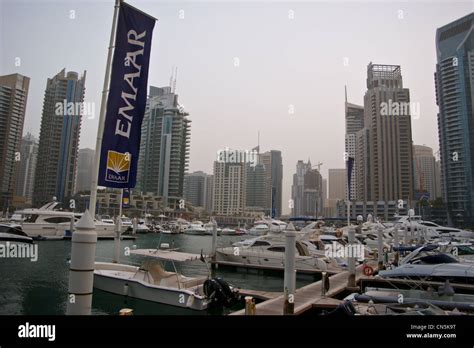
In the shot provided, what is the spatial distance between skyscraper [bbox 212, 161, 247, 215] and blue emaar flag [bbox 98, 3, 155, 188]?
108998 mm

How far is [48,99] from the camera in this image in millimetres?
41031

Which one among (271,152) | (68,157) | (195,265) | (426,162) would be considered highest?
(271,152)

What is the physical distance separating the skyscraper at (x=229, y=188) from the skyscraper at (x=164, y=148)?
14.3m

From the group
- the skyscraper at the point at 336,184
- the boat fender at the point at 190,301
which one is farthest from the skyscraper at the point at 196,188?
the boat fender at the point at 190,301

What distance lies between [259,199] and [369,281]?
11869cm

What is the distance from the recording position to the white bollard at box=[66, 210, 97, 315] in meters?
3.80

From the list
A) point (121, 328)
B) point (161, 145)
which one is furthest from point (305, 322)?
point (161, 145)

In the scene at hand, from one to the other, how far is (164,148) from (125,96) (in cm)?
10049

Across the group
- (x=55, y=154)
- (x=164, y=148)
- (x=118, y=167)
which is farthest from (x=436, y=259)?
(x=164, y=148)

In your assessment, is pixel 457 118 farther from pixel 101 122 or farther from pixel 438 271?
pixel 101 122

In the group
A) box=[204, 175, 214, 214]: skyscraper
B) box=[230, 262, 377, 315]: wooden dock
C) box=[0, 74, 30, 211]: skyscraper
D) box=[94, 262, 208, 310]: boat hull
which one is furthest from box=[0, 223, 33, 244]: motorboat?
box=[204, 175, 214, 214]: skyscraper

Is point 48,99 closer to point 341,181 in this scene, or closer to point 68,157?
point 68,157

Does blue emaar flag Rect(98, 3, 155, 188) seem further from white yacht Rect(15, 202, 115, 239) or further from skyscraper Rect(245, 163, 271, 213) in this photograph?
skyscraper Rect(245, 163, 271, 213)

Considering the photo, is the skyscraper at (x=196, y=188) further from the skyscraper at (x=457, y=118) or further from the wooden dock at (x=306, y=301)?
the wooden dock at (x=306, y=301)
